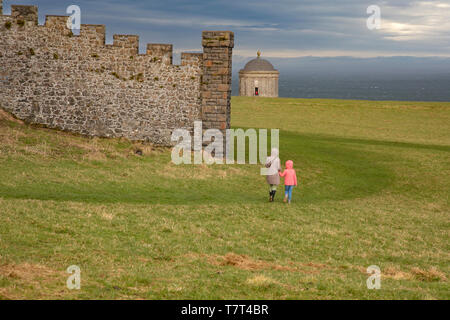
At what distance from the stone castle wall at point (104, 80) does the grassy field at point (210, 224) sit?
1406 millimetres

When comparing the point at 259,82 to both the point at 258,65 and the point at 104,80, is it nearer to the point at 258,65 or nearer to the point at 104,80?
the point at 258,65

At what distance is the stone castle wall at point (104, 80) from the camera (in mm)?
27125

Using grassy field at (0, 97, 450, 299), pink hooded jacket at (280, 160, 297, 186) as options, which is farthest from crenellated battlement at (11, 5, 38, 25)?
pink hooded jacket at (280, 160, 297, 186)

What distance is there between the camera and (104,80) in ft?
90.4

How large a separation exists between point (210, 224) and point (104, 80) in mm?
15218

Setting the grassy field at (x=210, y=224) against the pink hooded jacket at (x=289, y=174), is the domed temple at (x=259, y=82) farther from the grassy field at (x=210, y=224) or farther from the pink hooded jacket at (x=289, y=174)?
the pink hooded jacket at (x=289, y=174)

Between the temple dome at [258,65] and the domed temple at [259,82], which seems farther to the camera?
the temple dome at [258,65]

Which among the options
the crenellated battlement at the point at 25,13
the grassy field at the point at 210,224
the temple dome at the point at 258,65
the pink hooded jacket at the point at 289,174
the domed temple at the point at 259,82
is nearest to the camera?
the grassy field at the point at 210,224

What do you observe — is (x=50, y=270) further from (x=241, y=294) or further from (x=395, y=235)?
(x=395, y=235)

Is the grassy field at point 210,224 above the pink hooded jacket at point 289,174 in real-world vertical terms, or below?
below

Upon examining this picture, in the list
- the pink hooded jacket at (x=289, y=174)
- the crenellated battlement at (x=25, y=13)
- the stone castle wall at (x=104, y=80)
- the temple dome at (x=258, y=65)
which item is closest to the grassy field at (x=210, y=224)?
the pink hooded jacket at (x=289, y=174)

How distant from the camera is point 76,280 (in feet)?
29.7

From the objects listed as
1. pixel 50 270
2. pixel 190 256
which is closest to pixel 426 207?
pixel 190 256

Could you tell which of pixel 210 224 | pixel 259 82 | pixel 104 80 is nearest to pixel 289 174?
pixel 210 224
